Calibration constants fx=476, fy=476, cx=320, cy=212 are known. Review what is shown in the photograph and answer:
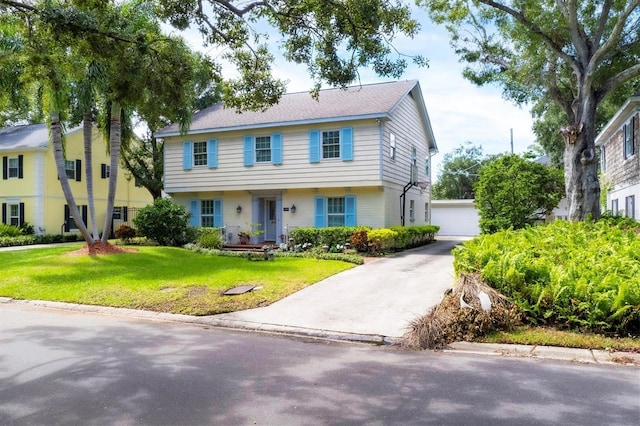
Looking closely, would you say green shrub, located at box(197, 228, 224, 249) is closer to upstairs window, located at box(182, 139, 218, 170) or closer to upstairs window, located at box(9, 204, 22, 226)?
upstairs window, located at box(182, 139, 218, 170)

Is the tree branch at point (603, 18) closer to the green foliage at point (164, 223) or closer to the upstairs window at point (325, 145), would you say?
the upstairs window at point (325, 145)

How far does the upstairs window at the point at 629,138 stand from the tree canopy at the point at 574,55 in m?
1.63

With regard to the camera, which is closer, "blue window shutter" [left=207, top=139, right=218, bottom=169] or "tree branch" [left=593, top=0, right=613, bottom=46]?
"tree branch" [left=593, top=0, right=613, bottom=46]

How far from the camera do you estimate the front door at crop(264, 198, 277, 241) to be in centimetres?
2158

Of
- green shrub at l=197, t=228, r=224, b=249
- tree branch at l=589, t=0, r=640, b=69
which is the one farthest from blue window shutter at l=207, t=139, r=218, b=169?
tree branch at l=589, t=0, r=640, b=69

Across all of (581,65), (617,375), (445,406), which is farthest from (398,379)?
(581,65)

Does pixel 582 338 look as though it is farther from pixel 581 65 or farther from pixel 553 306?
pixel 581 65

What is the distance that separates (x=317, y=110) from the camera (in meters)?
20.2

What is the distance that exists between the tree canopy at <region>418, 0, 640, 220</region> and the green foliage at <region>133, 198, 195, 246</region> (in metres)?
12.3

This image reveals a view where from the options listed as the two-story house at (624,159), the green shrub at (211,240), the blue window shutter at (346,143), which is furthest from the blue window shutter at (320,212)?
the two-story house at (624,159)

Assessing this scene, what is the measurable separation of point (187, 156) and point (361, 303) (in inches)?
→ 621

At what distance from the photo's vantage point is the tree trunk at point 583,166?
585 inches

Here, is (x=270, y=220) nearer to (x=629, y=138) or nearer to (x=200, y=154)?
(x=200, y=154)

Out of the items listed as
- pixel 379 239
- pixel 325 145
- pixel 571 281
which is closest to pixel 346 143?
pixel 325 145
